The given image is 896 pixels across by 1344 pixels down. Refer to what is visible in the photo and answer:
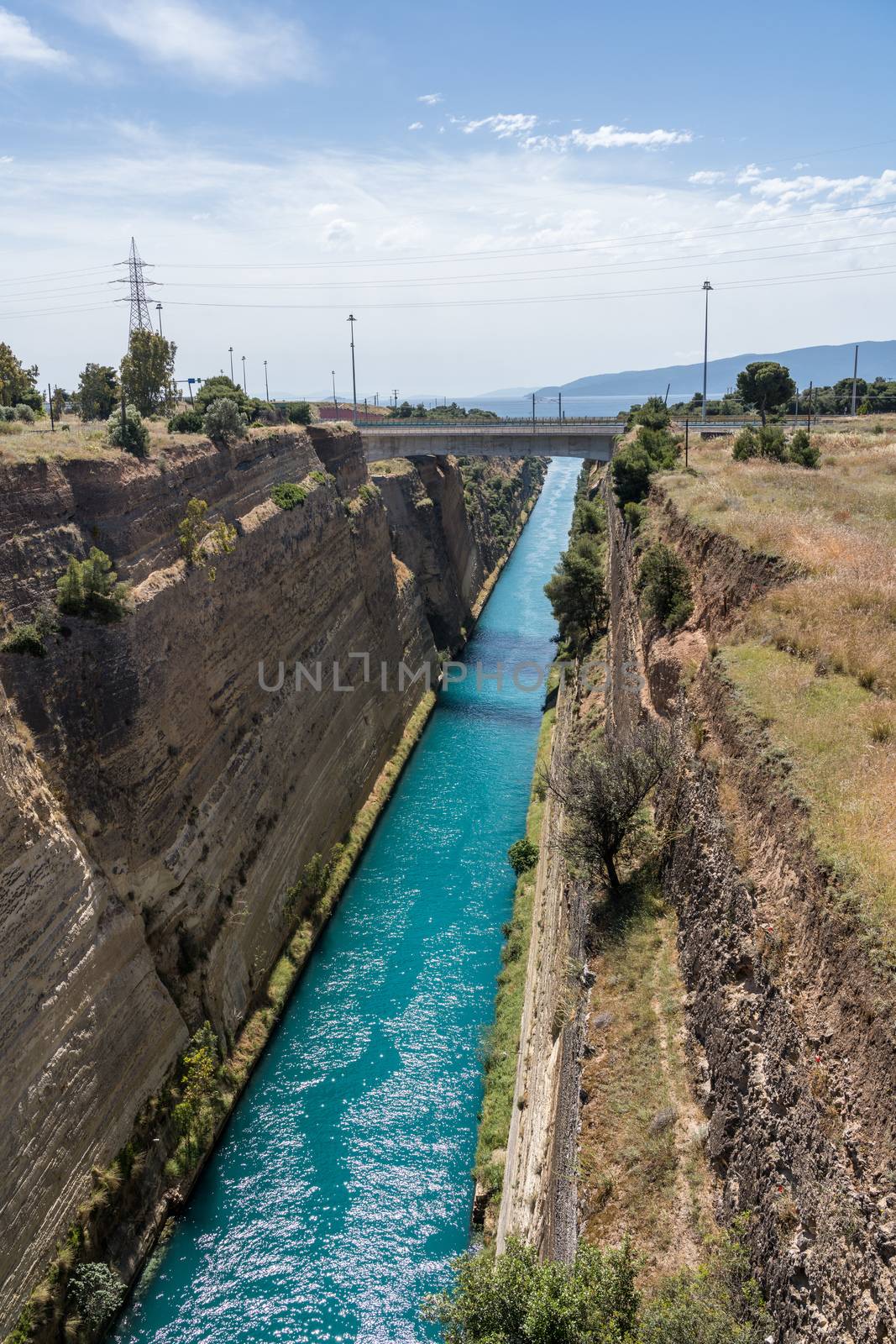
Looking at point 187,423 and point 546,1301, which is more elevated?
point 187,423

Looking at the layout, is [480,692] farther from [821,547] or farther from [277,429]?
[821,547]

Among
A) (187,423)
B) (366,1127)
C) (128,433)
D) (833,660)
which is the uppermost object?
(187,423)

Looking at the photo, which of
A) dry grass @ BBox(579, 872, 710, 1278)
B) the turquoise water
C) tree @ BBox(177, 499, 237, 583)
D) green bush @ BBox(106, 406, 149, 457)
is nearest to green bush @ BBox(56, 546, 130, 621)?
tree @ BBox(177, 499, 237, 583)

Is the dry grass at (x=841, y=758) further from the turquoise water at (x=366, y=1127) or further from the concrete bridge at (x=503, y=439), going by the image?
the concrete bridge at (x=503, y=439)

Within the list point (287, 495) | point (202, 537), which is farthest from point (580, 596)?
point (202, 537)

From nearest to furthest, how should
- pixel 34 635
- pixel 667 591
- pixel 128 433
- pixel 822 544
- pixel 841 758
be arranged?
pixel 841 758
pixel 34 635
pixel 822 544
pixel 667 591
pixel 128 433

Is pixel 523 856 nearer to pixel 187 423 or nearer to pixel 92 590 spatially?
pixel 92 590

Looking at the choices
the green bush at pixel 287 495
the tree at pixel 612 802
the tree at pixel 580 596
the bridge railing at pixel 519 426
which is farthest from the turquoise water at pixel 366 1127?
the bridge railing at pixel 519 426
